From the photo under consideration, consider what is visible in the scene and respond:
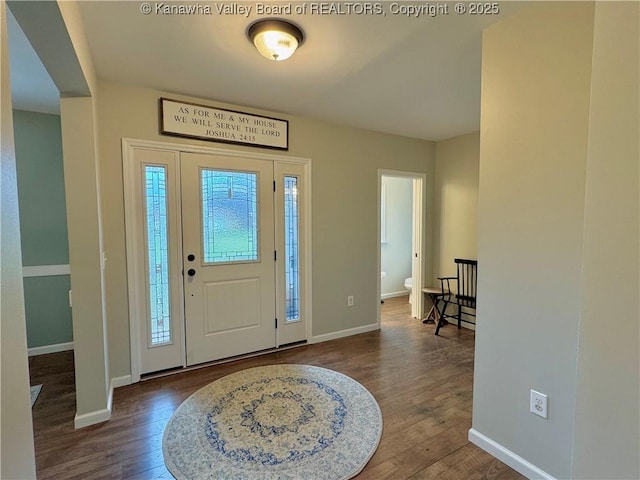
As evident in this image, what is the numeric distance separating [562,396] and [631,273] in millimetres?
1407

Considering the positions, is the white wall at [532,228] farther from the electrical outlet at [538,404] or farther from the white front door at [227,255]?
the white front door at [227,255]

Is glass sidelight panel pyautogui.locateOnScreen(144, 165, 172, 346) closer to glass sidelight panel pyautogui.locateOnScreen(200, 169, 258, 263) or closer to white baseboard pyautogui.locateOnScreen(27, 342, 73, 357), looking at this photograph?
glass sidelight panel pyautogui.locateOnScreen(200, 169, 258, 263)

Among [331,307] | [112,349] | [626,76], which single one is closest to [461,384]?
[331,307]

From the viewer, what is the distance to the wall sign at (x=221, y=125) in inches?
106

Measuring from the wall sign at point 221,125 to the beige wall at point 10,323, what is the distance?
2.06 m

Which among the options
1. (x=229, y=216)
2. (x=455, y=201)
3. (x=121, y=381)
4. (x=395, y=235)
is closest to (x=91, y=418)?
(x=121, y=381)

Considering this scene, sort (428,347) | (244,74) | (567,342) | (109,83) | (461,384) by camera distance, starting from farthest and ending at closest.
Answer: (428,347) → (461,384) → (109,83) → (244,74) → (567,342)

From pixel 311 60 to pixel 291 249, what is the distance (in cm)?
184

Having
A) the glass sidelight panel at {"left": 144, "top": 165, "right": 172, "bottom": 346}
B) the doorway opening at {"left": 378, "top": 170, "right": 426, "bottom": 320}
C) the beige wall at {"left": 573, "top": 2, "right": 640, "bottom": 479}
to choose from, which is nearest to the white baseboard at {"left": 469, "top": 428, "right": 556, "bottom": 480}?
the beige wall at {"left": 573, "top": 2, "right": 640, "bottom": 479}

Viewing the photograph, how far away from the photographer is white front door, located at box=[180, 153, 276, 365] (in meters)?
2.87

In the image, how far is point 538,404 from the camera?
1.63 meters

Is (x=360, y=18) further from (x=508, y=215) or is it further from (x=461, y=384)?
(x=461, y=384)

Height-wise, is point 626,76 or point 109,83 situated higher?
point 109,83

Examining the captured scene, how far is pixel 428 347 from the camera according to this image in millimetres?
3434
